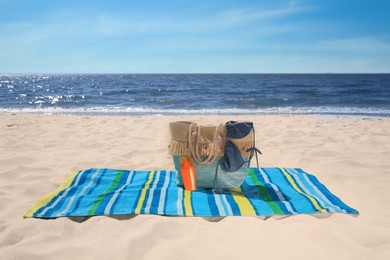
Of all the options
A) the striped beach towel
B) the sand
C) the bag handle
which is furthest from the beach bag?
the sand

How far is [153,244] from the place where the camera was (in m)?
2.26

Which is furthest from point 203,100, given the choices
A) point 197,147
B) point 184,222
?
point 184,222

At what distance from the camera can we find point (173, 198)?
2.99 meters

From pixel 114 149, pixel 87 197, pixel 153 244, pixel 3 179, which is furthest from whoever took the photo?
pixel 114 149

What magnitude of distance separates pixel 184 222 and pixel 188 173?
73 centimetres

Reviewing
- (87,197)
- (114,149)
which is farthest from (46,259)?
(114,149)

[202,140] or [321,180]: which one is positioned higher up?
[202,140]

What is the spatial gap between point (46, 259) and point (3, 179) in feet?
6.41

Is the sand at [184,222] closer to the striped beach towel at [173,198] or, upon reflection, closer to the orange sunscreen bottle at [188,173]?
the striped beach towel at [173,198]

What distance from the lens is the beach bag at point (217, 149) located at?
10.5ft

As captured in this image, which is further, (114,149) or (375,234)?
(114,149)

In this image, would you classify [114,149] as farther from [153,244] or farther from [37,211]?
[153,244]

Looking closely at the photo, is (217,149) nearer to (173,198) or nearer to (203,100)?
(173,198)

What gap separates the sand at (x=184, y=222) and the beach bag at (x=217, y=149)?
694mm
